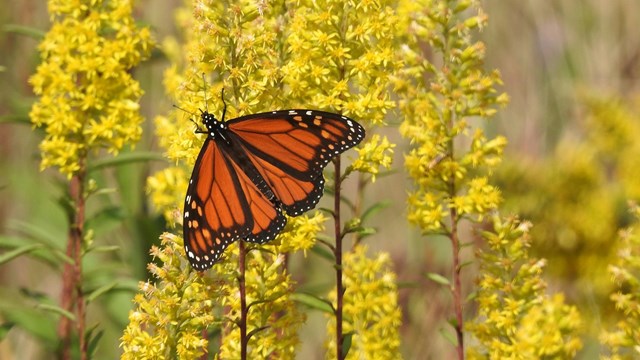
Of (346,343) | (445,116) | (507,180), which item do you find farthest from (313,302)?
(507,180)

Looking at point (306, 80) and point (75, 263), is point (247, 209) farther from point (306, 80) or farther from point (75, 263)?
point (75, 263)

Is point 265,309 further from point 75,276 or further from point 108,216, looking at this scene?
point 108,216

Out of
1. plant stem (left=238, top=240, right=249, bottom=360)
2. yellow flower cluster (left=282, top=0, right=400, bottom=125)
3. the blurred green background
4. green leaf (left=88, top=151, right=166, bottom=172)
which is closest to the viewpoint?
plant stem (left=238, top=240, right=249, bottom=360)

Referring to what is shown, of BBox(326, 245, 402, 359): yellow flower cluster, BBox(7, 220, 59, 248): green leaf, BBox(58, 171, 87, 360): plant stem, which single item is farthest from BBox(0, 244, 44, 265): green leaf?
BBox(326, 245, 402, 359): yellow flower cluster

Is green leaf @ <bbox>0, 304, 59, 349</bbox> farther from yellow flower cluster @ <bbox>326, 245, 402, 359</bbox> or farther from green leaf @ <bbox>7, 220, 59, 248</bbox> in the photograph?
yellow flower cluster @ <bbox>326, 245, 402, 359</bbox>

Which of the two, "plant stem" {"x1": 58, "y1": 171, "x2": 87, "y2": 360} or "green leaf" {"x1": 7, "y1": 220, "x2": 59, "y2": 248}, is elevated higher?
"green leaf" {"x1": 7, "y1": 220, "x2": 59, "y2": 248}

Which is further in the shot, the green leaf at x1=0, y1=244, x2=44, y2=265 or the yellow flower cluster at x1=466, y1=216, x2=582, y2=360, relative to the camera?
the green leaf at x1=0, y1=244, x2=44, y2=265

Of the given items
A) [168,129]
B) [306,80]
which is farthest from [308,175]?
[168,129]
